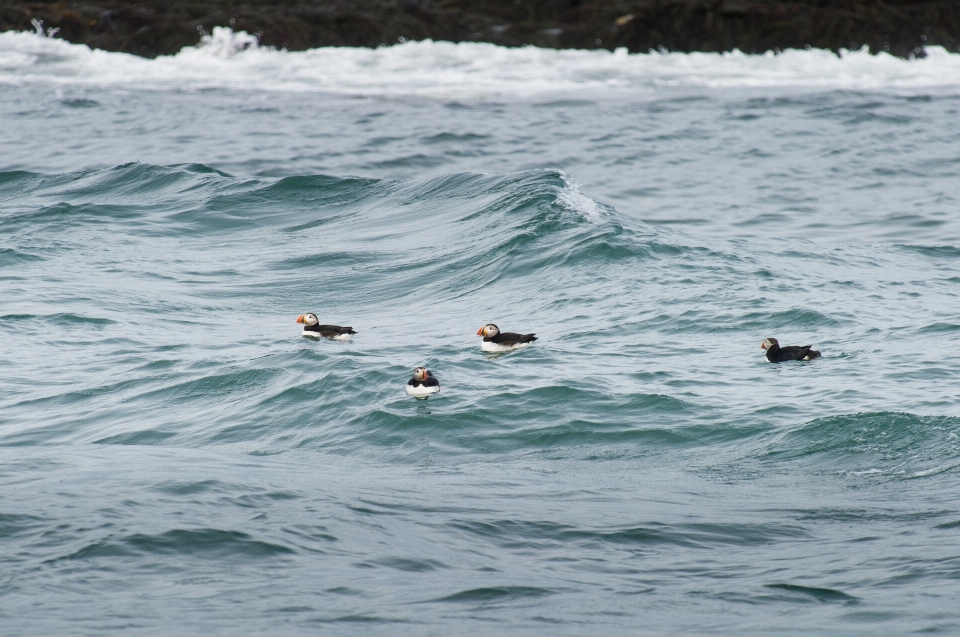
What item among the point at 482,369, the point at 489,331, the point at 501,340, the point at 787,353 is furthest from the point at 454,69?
the point at 787,353

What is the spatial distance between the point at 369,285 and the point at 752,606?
37.4 ft

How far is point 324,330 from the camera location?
50.1 feet

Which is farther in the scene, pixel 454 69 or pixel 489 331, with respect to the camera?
pixel 454 69

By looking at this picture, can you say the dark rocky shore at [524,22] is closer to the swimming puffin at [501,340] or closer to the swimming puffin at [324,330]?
the swimming puffin at [324,330]

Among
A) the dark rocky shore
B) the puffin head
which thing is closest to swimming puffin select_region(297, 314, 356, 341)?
the puffin head

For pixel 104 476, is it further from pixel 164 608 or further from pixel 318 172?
pixel 318 172

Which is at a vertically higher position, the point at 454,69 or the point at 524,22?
the point at 524,22

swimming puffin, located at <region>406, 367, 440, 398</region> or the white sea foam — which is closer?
swimming puffin, located at <region>406, 367, 440, 398</region>

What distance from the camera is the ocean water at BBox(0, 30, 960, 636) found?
27.8 feet

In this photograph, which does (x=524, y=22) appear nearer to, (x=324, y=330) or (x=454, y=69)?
(x=454, y=69)

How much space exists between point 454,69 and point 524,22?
3722 millimetres

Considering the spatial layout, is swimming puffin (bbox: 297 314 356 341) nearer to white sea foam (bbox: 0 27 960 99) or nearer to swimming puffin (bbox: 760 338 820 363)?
swimming puffin (bbox: 760 338 820 363)

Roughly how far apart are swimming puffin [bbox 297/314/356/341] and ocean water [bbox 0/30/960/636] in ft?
1.12

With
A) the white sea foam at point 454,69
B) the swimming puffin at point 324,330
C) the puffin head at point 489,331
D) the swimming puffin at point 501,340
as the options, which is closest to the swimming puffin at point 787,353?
the swimming puffin at point 501,340
